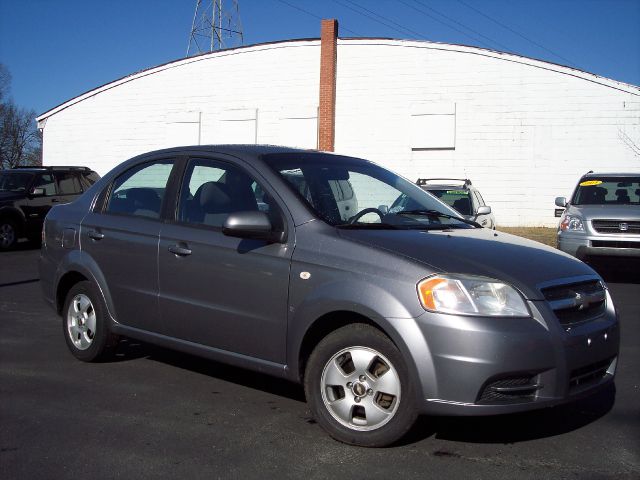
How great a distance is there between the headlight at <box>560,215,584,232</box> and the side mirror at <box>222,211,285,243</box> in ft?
26.5

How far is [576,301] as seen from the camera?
12.7 ft

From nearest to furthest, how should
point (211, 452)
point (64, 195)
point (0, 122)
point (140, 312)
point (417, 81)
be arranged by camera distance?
point (211, 452) → point (140, 312) → point (64, 195) → point (417, 81) → point (0, 122)

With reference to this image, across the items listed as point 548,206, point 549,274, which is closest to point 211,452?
point 549,274

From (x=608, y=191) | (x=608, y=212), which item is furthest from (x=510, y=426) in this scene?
(x=608, y=191)

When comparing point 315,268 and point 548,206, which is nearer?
point 315,268

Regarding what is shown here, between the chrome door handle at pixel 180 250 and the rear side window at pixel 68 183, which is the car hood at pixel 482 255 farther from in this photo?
the rear side window at pixel 68 183

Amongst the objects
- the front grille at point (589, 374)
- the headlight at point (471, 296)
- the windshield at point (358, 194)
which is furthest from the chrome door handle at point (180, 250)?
the front grille at point (589, 374)

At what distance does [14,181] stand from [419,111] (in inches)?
518

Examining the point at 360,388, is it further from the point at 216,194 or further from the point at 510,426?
the point at 216,194

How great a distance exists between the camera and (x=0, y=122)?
6166 cm

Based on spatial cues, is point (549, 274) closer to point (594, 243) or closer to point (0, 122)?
point (594, 243)

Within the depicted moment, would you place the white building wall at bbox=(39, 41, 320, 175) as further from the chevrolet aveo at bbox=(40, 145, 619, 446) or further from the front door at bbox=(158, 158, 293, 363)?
the front door at bbox=(158, 158, 293, 363)

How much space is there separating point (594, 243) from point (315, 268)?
8.02m

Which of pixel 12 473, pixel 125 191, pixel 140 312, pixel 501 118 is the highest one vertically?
pixel 501 118
